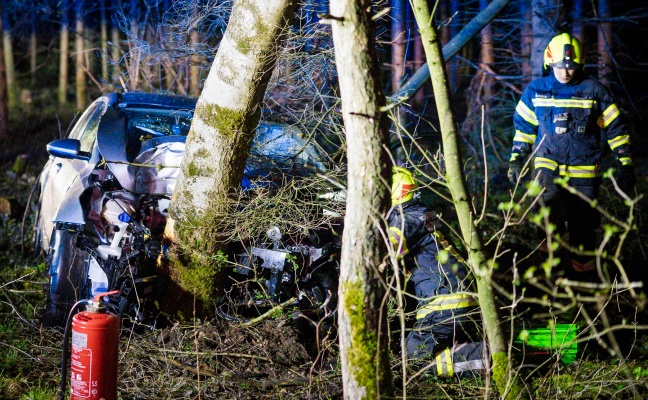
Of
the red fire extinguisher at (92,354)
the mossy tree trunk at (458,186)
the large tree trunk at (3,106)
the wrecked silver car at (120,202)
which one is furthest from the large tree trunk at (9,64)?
the mossy tree trunk at (458,186)

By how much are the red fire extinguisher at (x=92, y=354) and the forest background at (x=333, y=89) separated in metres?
0.54

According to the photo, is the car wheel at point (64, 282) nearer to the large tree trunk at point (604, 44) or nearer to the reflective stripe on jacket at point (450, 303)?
the reflective stripe on jacket at point (450, 303)

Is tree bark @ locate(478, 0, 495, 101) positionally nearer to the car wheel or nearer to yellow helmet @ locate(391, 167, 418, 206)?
yellow helmet @ locate(391, 167, 418, 206)

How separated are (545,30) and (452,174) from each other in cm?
564

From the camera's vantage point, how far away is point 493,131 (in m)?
13.2

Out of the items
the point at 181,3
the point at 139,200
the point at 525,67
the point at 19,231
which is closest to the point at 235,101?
the point at 139,200

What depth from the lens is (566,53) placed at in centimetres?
582

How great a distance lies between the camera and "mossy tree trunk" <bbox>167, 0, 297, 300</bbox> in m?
4.74

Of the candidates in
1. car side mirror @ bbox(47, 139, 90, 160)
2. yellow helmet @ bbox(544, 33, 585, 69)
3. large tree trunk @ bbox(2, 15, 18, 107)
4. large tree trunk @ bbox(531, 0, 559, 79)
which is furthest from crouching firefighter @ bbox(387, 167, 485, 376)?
large tree trunk @ bbox(2, 15, 18, 107)

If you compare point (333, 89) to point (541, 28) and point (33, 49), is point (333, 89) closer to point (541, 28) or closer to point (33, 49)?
point (541, 28)

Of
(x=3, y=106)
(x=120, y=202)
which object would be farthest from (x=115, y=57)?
(x=120, y=202)

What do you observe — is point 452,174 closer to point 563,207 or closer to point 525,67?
point 563,207

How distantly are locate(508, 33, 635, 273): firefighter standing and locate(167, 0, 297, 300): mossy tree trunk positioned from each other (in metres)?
2.38

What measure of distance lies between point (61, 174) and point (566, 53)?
14.9 ft
